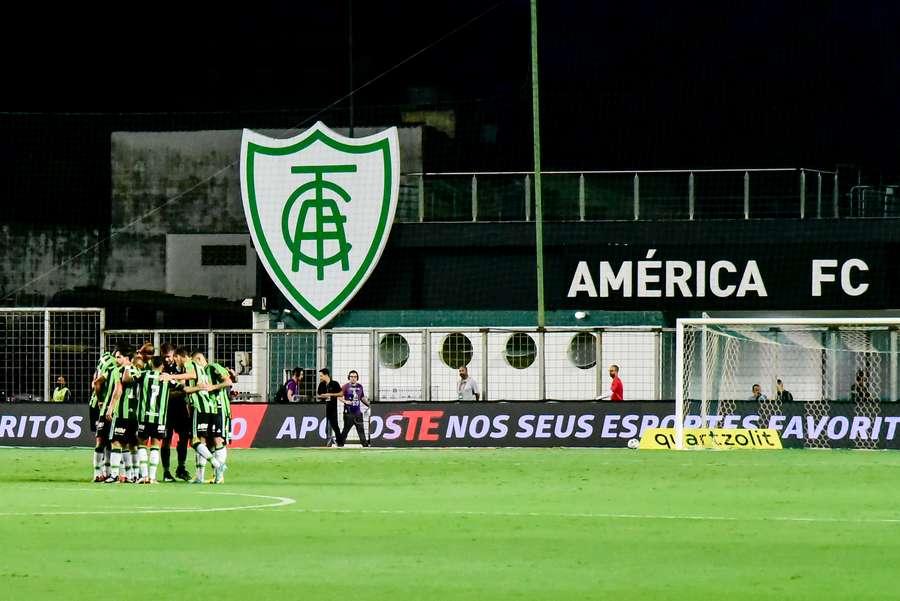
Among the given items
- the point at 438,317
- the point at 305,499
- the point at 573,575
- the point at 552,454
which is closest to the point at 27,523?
the point at 305,499

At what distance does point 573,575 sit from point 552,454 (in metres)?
19.7

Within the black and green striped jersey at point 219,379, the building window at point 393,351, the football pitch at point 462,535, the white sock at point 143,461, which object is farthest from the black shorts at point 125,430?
the building window at point 393,351

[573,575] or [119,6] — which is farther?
[119,6]

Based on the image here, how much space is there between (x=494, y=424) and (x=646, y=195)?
26.6 feet

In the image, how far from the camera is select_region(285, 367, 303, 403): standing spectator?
3757 cm

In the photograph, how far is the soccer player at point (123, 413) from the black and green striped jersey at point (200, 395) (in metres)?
0.90

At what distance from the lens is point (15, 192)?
4606 cm

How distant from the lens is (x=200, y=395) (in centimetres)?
2280

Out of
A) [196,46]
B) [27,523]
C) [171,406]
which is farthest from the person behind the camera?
[196,46]

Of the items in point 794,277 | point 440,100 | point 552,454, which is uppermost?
point 440,100

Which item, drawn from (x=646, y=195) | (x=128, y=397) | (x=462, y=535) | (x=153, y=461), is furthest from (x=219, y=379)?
(x=646, y=195)

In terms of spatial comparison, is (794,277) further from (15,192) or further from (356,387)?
(15,192)

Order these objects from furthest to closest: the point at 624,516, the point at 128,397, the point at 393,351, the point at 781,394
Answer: the point at 393,351
the point at 781,394
the point at 128,397
the point at 624,516

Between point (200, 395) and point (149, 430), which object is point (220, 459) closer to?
point (200, 395)
